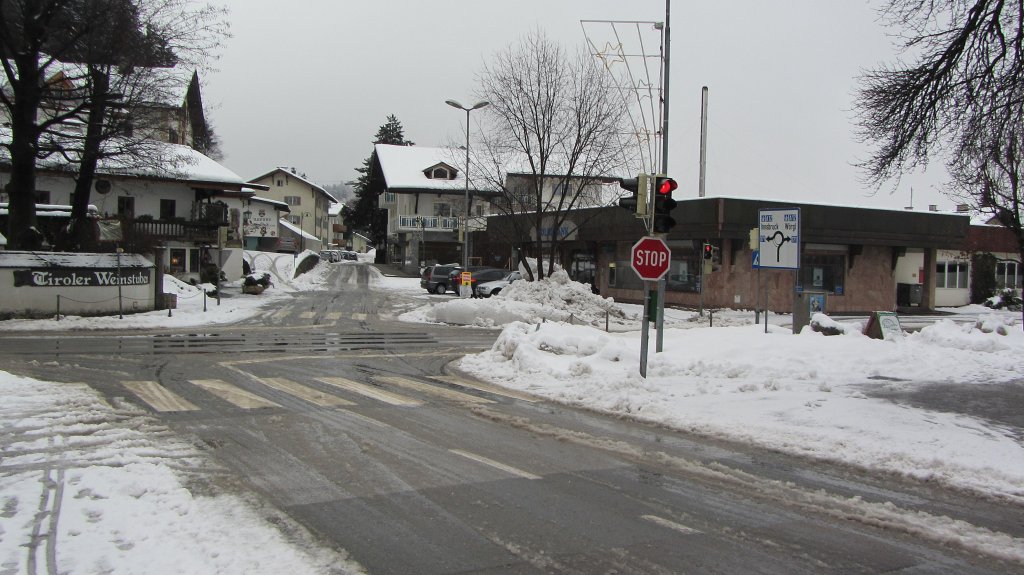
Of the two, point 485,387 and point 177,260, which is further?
point 177,260

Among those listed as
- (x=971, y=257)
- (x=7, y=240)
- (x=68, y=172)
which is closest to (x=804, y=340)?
(x=7, y=240)

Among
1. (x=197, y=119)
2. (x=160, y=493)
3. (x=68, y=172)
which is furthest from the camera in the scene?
(x=197, y=119)

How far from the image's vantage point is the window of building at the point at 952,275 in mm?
41969

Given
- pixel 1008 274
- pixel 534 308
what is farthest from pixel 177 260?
pixel 1008 274

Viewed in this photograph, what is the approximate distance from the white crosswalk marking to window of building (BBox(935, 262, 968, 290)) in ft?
130

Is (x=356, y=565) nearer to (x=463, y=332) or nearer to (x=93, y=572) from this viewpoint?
(x=93, y=572)

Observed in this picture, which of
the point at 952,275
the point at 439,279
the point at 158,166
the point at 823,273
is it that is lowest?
the point at 439,279

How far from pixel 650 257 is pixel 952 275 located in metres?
40.2

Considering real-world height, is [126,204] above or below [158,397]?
above

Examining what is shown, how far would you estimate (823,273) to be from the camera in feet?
113

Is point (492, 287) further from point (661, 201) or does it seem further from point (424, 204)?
point (424, 204)

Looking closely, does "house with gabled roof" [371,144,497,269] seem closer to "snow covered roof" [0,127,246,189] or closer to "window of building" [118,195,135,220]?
"snow covered roof" [0,127,246,189]

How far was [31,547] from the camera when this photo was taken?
437 centimetres

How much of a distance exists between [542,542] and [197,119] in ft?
179
